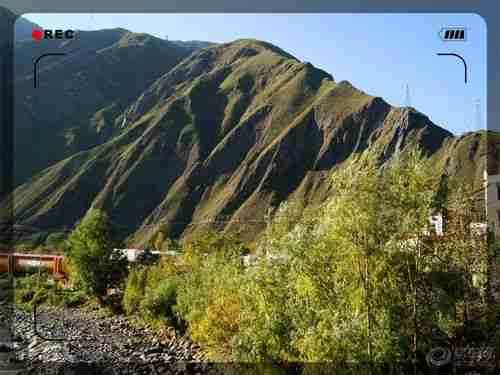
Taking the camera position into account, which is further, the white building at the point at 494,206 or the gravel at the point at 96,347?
the gravel at the point at 96,347

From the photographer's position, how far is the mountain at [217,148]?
4072cm

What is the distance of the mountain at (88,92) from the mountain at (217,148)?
835 millimetres

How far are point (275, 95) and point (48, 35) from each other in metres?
50.2

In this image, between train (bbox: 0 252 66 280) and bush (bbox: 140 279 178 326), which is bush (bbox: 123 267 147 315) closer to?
bush (bbox: 140 279 178 326)

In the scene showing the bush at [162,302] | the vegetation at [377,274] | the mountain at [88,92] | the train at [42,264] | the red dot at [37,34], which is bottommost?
the bush at [162,302]

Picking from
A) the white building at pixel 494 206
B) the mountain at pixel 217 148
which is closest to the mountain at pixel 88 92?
the mountain at pixel 217 148

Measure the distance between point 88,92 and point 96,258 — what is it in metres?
44.4

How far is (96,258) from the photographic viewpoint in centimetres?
1459

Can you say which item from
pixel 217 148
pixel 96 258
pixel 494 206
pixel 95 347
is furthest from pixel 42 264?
pixel 217 148

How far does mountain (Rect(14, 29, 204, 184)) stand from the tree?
2760 cm

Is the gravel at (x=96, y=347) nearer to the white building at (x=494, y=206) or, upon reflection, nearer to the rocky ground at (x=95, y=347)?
the rocky ground at (x=95, y=347)

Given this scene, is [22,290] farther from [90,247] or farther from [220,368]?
[220,368]

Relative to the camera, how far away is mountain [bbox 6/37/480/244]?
40719 mm

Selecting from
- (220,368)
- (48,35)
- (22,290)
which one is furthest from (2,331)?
(22,290)
